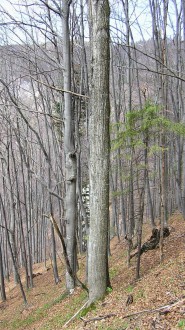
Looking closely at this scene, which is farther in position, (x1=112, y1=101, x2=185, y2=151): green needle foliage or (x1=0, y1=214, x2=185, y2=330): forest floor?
(x1=112, y1=101, x2=185, y2=151): green needle foliage

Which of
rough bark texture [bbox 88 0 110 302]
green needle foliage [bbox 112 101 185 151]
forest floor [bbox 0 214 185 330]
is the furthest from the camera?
green needle foliage [bbox 112 101 185 151]

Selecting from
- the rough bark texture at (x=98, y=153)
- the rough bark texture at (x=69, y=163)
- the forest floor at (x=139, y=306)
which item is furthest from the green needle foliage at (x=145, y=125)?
the forest floor at (x=139, y=306)

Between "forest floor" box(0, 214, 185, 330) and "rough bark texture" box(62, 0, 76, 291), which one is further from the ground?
"rough bark texture" box(62, 0, 76, 291)

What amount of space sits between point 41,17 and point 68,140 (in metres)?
3.75

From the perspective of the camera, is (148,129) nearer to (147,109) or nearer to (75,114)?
(147,109)

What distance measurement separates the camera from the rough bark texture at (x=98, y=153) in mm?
5297

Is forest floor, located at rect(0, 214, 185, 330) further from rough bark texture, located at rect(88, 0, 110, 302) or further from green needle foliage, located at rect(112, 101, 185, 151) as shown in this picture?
green needle foliage, located at rect(112, 101, 185, 151)

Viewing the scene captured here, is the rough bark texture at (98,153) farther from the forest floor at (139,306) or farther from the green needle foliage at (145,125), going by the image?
the green needle foliage at (145,125)

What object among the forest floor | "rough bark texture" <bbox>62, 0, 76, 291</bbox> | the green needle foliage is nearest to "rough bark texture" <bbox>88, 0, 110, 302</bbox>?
the forest floor

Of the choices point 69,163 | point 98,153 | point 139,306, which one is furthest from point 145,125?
point 139,306

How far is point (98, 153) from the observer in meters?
5.37

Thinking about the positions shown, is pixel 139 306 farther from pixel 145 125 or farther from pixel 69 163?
pixel 69 163

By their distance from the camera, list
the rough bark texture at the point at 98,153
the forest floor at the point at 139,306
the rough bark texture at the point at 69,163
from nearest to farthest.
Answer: the forest floor at the point at 139,306
the rough bark texture at the point at 98,153
the rough bark texture at the point at 69,163

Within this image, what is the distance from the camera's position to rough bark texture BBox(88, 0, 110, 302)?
530 cm
